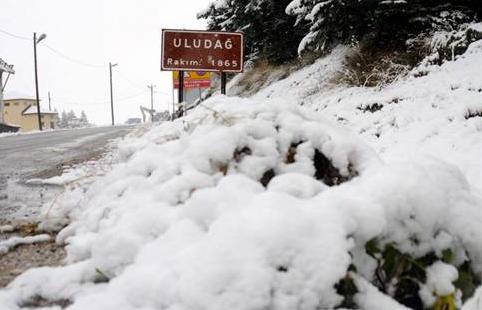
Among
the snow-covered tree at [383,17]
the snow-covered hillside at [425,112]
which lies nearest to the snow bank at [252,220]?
the snow-covered hillside at [425,112]

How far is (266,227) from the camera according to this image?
144 cm

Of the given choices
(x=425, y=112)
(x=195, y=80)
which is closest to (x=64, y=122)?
(x=195, y=80)

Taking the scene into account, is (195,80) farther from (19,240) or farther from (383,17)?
(19,240)

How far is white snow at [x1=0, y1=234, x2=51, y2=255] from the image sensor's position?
7.94 ft

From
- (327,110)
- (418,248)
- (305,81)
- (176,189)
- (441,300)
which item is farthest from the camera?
(305,81)

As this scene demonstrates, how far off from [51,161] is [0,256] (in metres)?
5.31

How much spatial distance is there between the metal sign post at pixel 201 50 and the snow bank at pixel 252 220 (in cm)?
363

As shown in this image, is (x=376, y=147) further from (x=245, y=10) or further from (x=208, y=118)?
(x=245, y=10)

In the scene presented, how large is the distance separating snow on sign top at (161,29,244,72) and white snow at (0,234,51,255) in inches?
151

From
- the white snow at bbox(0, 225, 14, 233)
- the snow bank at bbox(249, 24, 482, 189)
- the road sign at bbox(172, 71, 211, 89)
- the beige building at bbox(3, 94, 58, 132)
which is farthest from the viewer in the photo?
the beige building at bbox(3, 94, 58, 132)

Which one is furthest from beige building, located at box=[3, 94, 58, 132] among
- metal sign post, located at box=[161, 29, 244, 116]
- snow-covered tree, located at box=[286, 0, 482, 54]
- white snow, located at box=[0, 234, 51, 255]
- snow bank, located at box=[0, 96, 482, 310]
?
snow bank, located at box=[0, 96, 482, 310]

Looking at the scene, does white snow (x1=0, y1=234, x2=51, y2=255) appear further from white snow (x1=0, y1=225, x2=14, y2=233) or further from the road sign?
the road sign

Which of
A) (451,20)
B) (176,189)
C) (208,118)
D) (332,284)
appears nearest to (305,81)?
(451,20)

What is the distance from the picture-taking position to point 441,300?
1.48m
